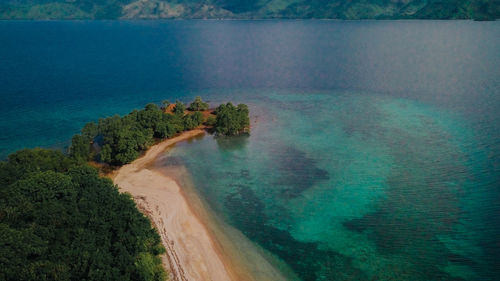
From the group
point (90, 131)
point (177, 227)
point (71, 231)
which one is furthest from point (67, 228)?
point (90, 131)

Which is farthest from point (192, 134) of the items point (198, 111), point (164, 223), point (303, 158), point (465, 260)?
point (465, 260)

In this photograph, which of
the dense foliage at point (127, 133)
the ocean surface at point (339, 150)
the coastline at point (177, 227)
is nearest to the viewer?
the coastline at point (177, 227)

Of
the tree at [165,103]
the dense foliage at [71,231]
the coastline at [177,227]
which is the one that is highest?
the tree at [165,103]

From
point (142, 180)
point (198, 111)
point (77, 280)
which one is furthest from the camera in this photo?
point (198, 111)

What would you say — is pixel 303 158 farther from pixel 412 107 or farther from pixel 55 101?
pixel 55 101

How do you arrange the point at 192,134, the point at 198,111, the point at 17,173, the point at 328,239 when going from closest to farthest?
the point at 328,239 < the point at 17,173 < the point at 192,134 < the point at 198,111

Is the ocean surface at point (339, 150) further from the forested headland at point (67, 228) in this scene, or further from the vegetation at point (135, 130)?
the forested headland at point (67, 228)

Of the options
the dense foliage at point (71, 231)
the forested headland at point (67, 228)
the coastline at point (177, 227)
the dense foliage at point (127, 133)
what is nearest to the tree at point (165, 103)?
the dense foliage at point (127, 133)
